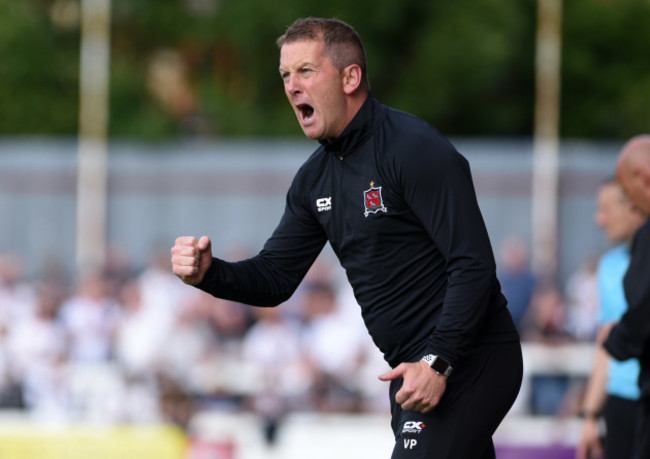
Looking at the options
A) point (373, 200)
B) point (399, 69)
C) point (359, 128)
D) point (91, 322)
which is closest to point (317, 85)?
point (359, 128)

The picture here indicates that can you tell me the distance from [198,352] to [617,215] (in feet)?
20.2

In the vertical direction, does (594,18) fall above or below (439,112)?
above

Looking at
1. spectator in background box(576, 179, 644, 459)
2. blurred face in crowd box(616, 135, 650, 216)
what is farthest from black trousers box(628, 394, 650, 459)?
blurred face in crowd box(616, 135, 650, 216)

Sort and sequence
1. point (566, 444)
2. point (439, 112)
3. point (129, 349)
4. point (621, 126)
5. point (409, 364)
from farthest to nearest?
1. point (621, 126)
2. point (439, 112)
3. point (129, 349)
4. point (566, 444)
5. point (409, 364)

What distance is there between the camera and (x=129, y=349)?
43.2 ft

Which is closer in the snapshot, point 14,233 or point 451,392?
point 451,392

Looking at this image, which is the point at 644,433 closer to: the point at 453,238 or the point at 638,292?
the point at 638,292

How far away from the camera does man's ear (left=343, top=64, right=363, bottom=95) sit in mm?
4980

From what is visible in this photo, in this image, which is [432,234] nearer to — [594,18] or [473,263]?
[473,263]

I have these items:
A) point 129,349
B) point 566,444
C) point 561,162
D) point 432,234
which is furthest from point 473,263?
point 561,162

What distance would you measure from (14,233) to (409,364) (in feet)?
63.7

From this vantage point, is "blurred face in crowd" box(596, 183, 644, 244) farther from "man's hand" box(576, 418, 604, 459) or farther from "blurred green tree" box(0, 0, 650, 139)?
"blurred green tree" box(0, 0, 650, 139)

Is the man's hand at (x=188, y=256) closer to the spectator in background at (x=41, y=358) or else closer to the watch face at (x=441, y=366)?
the watch face at (x=441, y=366)

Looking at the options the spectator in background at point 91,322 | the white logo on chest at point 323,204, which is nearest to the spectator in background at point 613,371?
the white logo on chest at point 323,204
